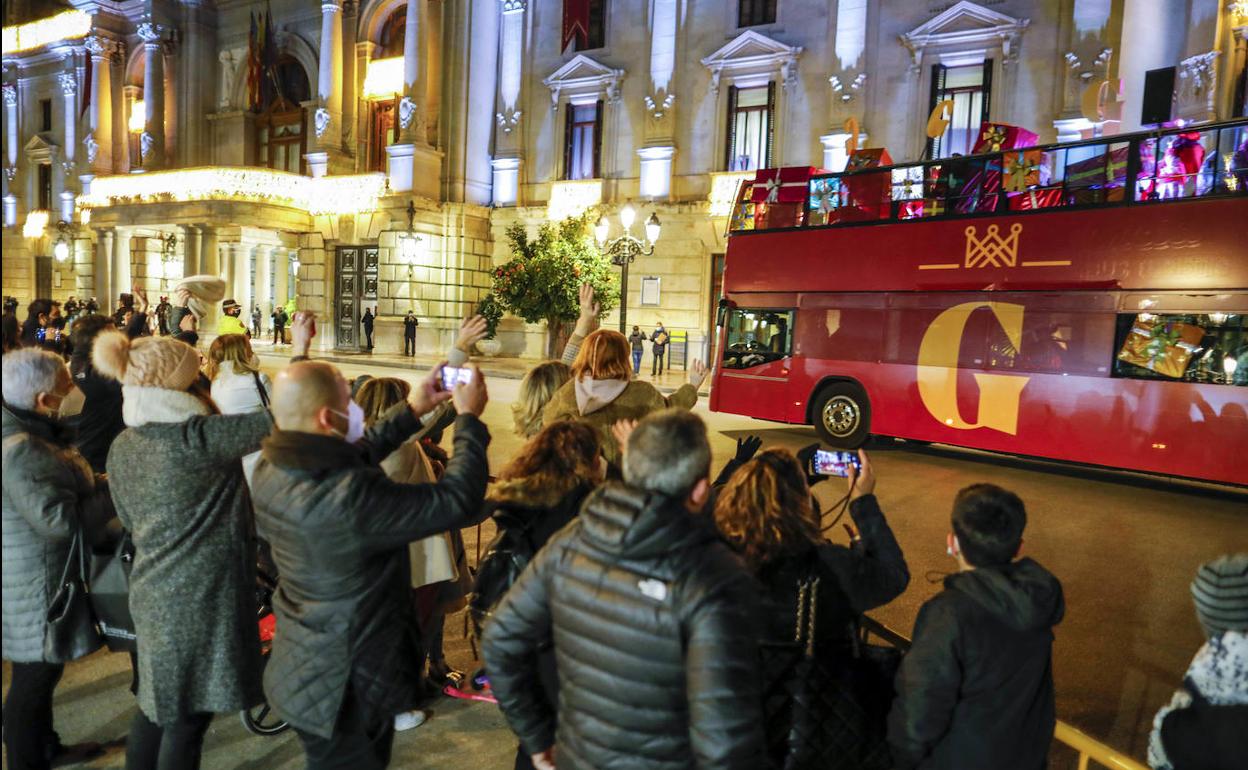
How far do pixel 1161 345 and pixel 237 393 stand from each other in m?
10.1

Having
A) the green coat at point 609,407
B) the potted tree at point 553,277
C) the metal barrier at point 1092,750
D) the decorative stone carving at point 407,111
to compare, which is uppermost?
the decorative stone carving at point 407,111

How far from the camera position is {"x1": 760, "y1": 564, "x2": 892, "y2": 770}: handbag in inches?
102

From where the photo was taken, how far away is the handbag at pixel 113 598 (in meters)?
3.51

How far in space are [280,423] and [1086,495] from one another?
9.93 metres

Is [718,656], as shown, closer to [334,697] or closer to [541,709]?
[541,709]

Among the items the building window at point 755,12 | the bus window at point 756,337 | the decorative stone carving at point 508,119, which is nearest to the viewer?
the bus window at point 756,337

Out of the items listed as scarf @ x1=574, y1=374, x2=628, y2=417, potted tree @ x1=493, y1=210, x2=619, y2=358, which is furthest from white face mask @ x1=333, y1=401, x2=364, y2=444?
potted tree @ x1=493, y1=210, x2=619, y2=358

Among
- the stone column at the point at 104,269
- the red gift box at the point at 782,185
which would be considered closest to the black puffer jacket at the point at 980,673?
the red gift box at the point at 782,185

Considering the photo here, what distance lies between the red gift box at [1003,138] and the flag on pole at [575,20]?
14.8 m

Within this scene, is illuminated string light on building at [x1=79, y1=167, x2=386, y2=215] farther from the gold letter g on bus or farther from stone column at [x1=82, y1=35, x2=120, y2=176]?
the gold letter g on bus

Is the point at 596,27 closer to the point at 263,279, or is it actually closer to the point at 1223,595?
the point at 263,279

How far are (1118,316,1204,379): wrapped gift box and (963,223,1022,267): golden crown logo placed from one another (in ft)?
5.59

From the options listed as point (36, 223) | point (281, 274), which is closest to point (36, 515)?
point (281, 274)

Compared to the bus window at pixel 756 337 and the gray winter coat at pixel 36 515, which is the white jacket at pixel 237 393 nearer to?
the gray winter coat at pixel 36 515
